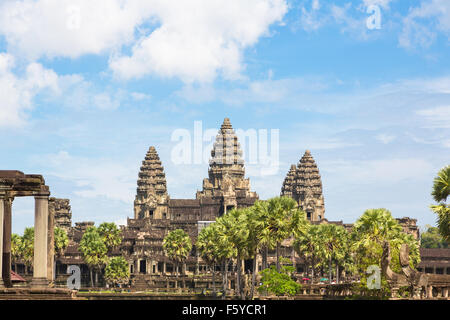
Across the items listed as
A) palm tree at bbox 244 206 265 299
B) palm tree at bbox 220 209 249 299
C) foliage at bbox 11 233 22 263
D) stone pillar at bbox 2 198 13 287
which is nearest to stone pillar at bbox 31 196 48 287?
stone pillar at bbox 2 198 13 287

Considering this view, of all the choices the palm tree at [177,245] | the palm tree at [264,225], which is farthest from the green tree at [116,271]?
the palm tree at [264,225]

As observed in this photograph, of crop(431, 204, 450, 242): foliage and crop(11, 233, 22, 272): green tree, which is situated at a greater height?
crop(431, 204, 450, 242): foliage

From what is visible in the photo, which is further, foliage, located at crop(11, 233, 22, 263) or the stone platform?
foliage, located at crop(11, 233, 22, 263)

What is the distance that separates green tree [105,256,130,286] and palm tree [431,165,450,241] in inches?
3187

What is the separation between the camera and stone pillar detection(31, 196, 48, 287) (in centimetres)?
4853

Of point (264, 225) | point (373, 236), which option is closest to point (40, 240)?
point (264, 225)

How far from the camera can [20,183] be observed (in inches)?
1903

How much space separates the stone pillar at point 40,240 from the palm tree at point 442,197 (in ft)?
98.7

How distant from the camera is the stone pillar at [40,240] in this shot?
159 ft

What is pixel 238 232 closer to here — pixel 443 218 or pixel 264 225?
pixel 264 225

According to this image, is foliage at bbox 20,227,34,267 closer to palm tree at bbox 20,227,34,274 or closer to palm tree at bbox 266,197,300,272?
palm tree at bbox 20,227,34,274

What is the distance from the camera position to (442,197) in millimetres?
62375

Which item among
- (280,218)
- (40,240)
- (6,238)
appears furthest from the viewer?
(280,218)

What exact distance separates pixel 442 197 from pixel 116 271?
3227 inches
